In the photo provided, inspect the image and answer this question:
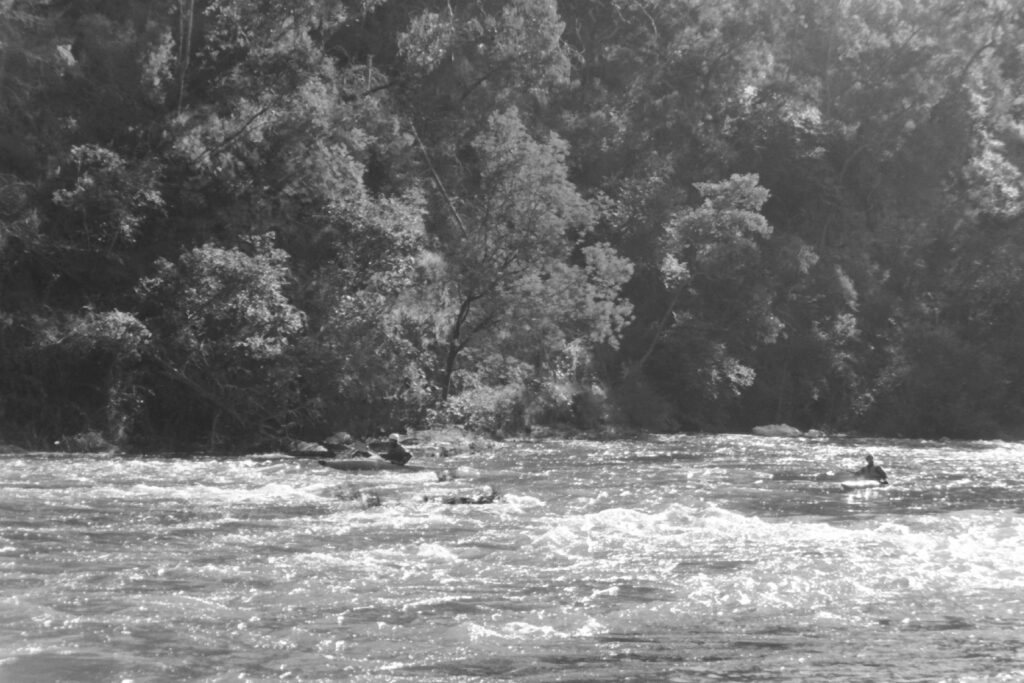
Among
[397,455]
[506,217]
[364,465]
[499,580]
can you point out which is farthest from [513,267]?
[499,580]

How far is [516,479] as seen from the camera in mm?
19250

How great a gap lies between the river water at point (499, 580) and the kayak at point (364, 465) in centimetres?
130

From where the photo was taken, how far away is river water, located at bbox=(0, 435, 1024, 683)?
27.7ft

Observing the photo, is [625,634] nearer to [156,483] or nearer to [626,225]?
[156,483]

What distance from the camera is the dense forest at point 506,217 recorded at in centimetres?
2431

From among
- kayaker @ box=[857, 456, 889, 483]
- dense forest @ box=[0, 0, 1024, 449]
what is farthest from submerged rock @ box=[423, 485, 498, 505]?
dense forest @ box=[0, 0, 1024, 449]

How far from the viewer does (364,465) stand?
20.4 meters

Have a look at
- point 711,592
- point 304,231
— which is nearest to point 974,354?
point 304,231

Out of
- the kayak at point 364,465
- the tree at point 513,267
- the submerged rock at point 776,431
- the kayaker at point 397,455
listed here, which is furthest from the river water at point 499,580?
the submerged rock at point 776,431

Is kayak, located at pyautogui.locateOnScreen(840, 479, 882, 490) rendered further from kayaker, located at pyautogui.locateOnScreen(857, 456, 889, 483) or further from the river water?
the river water

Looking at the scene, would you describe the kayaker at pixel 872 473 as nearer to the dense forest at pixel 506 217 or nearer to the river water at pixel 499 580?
the river water at pixel 499 580

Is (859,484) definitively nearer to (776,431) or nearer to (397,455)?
(397,455)

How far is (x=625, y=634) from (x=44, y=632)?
13.5 feet

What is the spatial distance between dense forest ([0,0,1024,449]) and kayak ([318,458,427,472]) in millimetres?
4086
